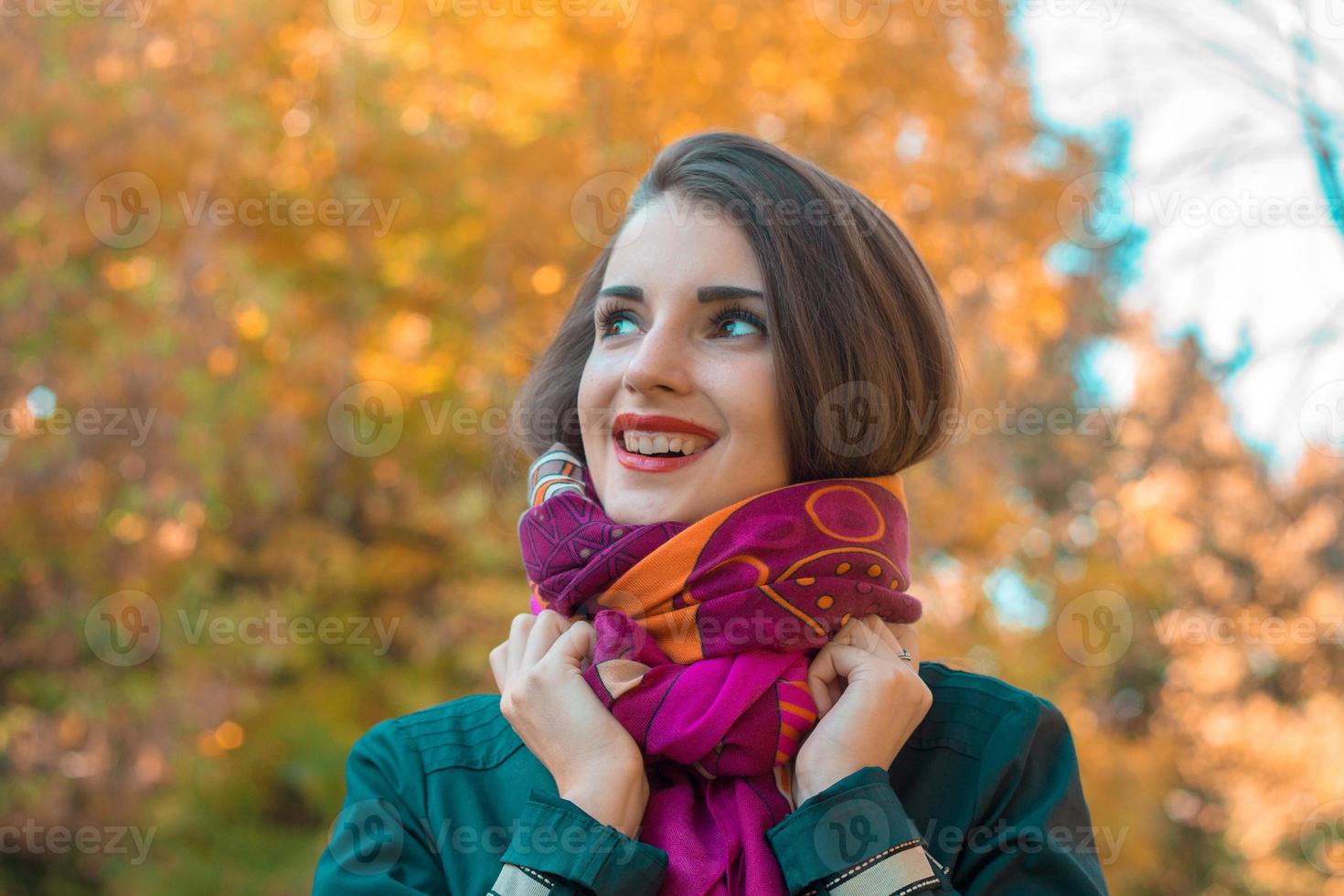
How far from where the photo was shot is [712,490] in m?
1.52

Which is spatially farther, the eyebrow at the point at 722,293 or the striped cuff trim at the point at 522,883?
the eyebrow at the point at 722,293

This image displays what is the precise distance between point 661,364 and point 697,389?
0.19 ft

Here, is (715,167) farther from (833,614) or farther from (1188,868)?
(1188,868)

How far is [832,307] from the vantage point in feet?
5.09

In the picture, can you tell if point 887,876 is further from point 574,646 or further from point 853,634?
point 574,646

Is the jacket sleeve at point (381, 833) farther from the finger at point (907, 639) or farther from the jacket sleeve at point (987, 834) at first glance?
the finger at point (907, 639)

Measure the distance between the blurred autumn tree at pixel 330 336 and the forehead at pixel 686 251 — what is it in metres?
2.02

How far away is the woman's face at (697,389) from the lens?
1515mm

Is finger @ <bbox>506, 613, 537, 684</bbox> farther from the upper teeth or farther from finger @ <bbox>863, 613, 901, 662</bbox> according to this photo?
finger @ <bbox>863, 613, 901, 662</bbox>

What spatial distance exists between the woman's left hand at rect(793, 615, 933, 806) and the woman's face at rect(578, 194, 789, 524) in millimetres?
232

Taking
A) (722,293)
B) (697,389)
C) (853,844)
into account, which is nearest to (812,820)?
(853,844)

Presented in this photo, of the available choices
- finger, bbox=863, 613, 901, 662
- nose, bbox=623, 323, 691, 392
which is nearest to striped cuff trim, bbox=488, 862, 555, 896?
finger, bbox=863, 613, 901, 662

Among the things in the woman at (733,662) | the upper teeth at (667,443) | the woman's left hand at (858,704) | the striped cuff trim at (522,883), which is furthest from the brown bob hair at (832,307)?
the striped cuff trim at (522,883)

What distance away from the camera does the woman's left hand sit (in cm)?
138
